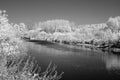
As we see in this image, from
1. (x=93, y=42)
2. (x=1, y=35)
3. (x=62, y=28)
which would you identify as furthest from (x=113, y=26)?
(x=1, y=35)

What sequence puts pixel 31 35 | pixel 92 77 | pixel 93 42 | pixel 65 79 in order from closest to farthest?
pixel 65 79
pixel 92 77
pixel 93 42
pixel 31 35

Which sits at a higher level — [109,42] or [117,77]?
[109,42]

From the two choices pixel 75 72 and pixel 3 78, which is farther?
pixel 75 72

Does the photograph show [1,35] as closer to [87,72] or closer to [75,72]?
[75,72]

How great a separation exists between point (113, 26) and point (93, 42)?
15.7 metres

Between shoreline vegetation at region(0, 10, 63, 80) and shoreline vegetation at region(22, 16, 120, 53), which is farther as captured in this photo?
shoreline vegetation at region(22, 16, 120, 53)

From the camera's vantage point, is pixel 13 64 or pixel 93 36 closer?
pixel 13 64

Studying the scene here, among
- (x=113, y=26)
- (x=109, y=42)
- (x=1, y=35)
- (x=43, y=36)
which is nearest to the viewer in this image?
(x=1, y=35)

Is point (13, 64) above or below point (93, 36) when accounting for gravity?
below

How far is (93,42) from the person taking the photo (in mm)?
52812

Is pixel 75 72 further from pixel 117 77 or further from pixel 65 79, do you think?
pixel 117 77

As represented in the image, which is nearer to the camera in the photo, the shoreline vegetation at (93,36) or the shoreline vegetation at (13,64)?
the shoreline vegetation at (13,64)

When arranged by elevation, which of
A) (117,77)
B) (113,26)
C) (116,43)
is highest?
(113,26)

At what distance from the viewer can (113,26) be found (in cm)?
6072
